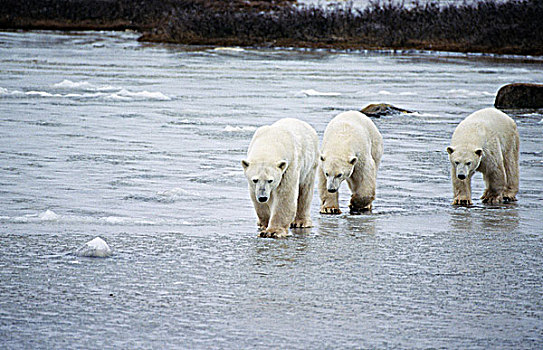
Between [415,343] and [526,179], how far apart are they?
579 cm

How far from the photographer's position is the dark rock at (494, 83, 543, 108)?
53.6 feet

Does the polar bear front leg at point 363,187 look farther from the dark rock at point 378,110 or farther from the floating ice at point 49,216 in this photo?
the dark rock at point 378,110

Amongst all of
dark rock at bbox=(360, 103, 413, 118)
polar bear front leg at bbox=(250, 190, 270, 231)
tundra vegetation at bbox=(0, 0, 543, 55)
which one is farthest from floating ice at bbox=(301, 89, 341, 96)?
tundra vegetation at bbox=(0, 0, 543, 55)

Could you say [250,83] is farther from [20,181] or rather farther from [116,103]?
[20,181]

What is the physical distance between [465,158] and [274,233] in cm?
251

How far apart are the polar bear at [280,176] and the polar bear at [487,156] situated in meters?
1.70

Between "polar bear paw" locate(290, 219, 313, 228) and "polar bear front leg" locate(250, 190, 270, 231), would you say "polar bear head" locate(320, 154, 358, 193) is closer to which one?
"polar bear paw" locate(290, 219, 313, 228)

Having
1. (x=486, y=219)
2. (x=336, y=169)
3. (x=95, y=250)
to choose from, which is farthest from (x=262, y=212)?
(x=486, y=219)

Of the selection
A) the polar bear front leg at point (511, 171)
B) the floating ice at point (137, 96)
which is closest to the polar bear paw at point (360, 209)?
the polar bear front leg at point (511, 171)

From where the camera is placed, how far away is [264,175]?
6.39m

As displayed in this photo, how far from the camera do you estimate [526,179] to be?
9.55 metres

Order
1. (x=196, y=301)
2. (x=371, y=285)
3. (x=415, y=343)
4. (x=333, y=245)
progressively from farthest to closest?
(x=333, y=245), (x=371, y=285), (x=196, y=301), (x=415, y=343)

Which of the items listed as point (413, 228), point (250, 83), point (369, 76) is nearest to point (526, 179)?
point (413, 228)

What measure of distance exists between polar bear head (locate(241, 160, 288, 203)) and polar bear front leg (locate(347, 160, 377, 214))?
1470 mm
